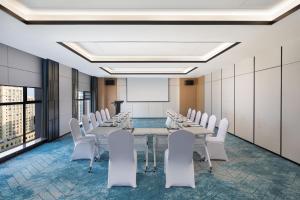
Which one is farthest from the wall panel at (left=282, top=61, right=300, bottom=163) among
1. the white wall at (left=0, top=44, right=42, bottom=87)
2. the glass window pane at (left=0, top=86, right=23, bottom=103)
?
the glass window pane at (left=0, top=86, right=23, bottom=103)

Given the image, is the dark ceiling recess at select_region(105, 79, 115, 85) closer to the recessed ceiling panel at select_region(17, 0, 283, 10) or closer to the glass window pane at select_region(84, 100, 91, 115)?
the glass window pane at select_region(84, 100, 91, 115)

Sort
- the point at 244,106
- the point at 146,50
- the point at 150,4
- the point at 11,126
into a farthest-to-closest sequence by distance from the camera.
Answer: the point at 244,106 → the point at 146,50 → the point at 11,126 → the point at 150,4

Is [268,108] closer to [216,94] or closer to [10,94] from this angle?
[216,94]

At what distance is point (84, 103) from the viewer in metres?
11.3

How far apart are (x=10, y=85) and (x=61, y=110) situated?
2764 mm

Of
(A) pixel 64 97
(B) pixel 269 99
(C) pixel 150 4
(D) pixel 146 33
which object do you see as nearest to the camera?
(C) pixel 150 4

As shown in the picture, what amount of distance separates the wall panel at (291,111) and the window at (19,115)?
274 inches

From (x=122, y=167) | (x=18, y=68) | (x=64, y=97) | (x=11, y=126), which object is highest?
(x=18, y=68)

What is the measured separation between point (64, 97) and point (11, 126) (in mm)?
2558

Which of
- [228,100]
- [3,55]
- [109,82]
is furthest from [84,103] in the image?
[228,100]

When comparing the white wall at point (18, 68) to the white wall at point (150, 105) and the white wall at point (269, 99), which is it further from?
the white wall at point (150, 105)

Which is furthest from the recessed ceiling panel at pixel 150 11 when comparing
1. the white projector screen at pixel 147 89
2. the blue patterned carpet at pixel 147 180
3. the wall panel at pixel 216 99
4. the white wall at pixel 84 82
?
the white projector screen at pixel 147 89

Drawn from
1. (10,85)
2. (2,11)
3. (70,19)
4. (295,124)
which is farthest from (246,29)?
(10,85)

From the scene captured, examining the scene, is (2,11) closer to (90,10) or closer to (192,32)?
(90,10)
